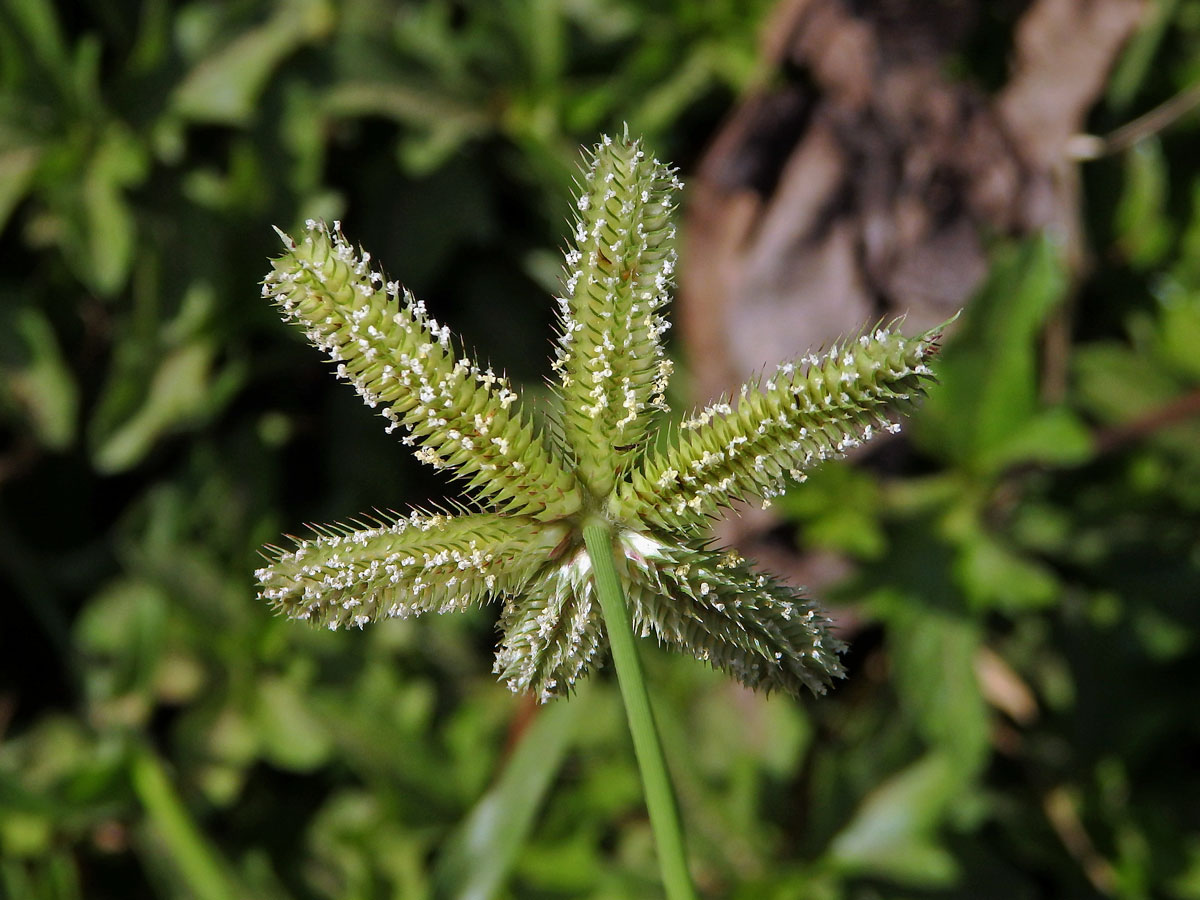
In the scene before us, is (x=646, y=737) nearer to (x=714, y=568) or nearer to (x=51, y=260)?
(x=714, y=568)

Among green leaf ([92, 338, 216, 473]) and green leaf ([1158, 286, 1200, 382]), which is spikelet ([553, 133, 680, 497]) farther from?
green leaf ([1158, 286, 1200, 382])

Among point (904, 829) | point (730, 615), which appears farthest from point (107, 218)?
point (904, 829)

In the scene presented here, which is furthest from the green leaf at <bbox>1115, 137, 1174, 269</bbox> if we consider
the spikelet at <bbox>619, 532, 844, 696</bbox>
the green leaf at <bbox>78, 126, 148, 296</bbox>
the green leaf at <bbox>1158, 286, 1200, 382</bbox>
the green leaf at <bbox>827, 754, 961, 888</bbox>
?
the green leaf at <bbox>78, 126, 148, 296</bbox>

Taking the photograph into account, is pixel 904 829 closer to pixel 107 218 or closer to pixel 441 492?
pixel 441 492

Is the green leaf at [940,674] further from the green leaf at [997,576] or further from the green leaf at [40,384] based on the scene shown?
the green leaf at [40,384]

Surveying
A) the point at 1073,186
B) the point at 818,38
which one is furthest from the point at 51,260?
the point at 1073,186

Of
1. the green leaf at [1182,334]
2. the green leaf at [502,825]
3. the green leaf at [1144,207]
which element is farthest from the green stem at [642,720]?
the green leaf at [1144,207]

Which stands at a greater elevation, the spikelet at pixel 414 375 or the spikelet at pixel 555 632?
the spikelet at pixel 414 375
